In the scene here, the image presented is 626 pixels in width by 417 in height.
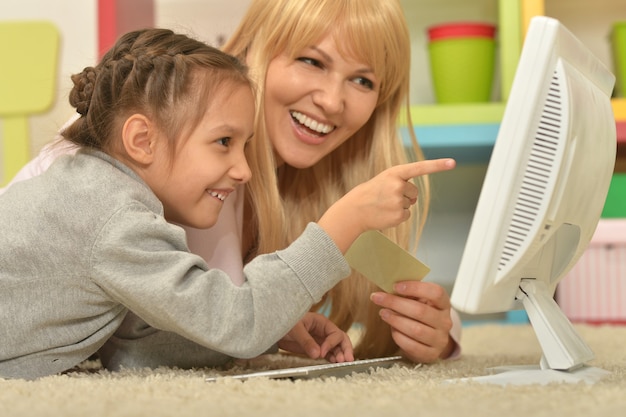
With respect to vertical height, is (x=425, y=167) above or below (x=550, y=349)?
above

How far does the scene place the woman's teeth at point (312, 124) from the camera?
4.38 ft

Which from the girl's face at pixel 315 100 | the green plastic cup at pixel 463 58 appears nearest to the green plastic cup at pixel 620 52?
the green plastic cup at pixel 463 58

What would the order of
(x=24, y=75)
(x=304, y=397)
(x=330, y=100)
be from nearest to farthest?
(x=304, y=397) < (x=330, y=100) < (x=24, y=75)

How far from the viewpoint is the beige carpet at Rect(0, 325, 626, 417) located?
63cm

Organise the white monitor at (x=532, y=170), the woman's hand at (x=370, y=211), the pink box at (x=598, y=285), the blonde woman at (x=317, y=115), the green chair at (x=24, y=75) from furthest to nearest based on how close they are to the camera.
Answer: the green chair at (x=24, y=75), the pink box at (x=598, y=285), the blonde woman at (x=317, y=115), the woman's hand at (x=370, y=211), the white monitor at (x=532, y=170)

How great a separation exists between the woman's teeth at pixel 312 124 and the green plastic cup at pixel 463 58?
2.54 ft

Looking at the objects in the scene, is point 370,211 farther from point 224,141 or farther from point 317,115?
point 317,115

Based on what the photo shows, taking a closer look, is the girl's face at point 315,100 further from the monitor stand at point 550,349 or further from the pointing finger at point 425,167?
the monitor stand at point 550,349

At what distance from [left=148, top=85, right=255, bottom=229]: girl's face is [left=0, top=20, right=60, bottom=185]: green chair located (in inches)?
51.0

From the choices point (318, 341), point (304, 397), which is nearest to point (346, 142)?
point (318, 341)

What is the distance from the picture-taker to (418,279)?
1.15 metres

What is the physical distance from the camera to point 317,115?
1.32 meters


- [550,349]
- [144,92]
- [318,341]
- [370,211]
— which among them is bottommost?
[318,341]

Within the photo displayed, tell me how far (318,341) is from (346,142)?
380 millimetres
